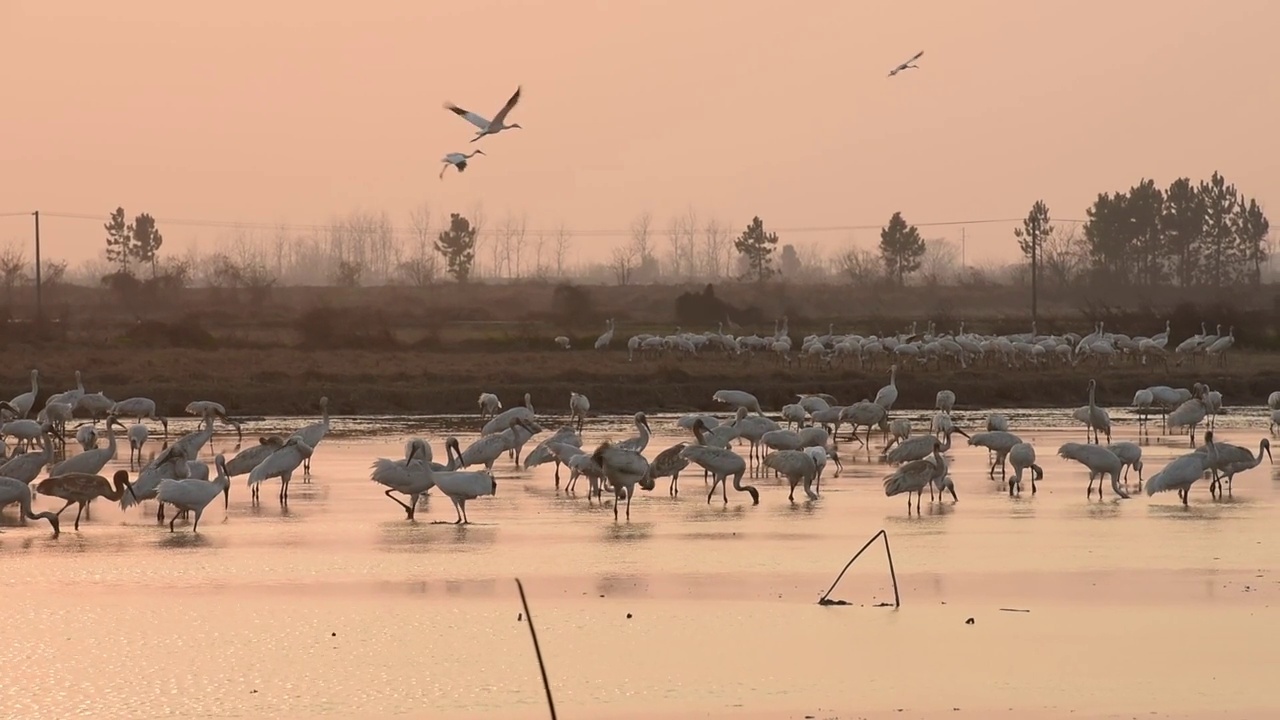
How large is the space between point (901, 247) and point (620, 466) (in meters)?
99.2

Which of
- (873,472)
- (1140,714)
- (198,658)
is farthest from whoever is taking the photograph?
(873,472)

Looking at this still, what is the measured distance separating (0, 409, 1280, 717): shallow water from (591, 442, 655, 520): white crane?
1.25 feet

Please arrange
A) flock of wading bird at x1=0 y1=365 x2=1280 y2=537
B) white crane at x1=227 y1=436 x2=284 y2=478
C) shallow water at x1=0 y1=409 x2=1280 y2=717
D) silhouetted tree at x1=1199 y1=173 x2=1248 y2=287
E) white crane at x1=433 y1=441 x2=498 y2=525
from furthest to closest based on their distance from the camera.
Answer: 1. silhouetted tree at x1=1199 y1=173 x2=1248 y2=287
2. white crane at x1=227 y1=436 x2=284 y2=478
3. flock of wading bird at x1=0 y1=365 x2=1280 y2=537
4. white crane at x1=433 y1=441 x2=498 y2=525
5. shallow water at x1=0 y1=409 x2=1280 y2=717

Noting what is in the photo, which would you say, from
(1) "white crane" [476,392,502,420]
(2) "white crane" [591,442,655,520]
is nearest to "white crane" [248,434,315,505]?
(2) "white crane" [591,442,655,520]

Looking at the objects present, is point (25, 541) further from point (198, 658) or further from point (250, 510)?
point (198, 658)

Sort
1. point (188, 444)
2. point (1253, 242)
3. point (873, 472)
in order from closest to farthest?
point (188, 444)
point (873, 472)
point (1253, 242)

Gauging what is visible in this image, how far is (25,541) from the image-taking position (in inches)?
631

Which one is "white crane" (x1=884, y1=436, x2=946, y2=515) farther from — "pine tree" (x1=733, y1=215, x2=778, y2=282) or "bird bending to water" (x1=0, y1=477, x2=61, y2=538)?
"pine tree" (x1=733, y1=215, x2=778, y2=282)

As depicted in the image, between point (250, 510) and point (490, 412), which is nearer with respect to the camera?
point (250, 510)

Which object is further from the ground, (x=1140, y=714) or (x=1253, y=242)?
(x=1253, y=242)

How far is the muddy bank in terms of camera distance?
3559 centimetres

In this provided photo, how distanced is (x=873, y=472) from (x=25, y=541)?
1115 cm

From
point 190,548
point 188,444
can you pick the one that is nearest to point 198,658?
point 190,548

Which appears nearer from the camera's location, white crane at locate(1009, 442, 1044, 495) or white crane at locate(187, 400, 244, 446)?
white crane at locate(1009, 442, 1044, 495)
